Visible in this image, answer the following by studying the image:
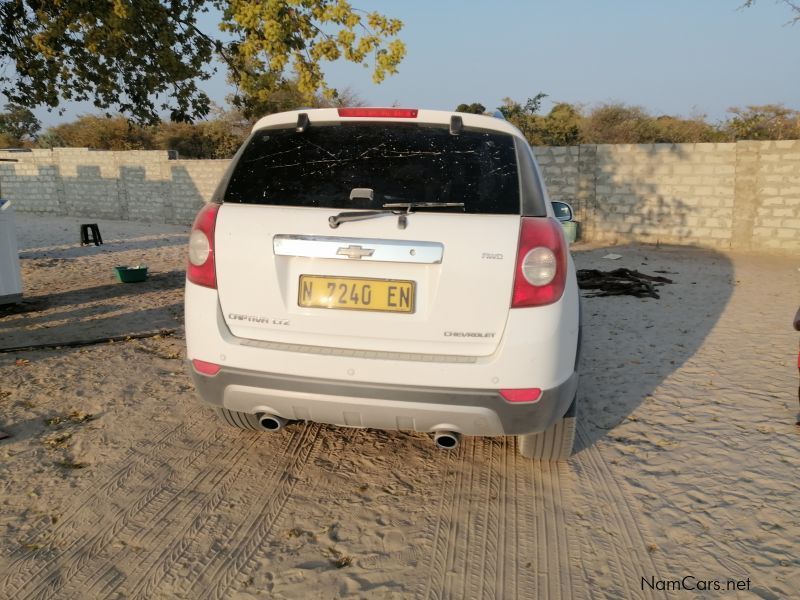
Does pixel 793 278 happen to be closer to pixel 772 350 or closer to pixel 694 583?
pixel 772 350

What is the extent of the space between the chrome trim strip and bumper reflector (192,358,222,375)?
60 cm

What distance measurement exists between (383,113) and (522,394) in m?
1.50

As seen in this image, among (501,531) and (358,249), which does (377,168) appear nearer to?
(358,249)

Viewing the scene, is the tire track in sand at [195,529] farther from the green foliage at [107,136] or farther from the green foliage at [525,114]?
the green foliage at [107,136]

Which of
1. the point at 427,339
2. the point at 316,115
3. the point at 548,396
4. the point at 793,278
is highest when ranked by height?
the point at 316,115

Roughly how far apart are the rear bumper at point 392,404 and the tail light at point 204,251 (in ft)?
1.42

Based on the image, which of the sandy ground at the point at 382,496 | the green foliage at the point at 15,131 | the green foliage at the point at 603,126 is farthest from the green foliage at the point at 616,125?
the green foliage at the point at 15,131

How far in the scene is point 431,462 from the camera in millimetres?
3277

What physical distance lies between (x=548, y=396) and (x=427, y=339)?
1.89 ft

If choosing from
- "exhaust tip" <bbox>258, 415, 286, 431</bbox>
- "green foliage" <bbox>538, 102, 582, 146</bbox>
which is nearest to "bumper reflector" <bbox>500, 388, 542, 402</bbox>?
"exhaust tip" <bbox>258, 415, 286, 431</bbox>

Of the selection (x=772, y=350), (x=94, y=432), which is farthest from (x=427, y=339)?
(x=772, y=350)

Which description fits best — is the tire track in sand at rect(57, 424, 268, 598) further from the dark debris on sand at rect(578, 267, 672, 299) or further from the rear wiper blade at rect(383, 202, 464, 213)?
the dark debris on sand at rect(578, 267, 672, 299)

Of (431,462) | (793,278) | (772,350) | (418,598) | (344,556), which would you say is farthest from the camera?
(793,278)

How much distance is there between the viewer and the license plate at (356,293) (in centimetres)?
253
